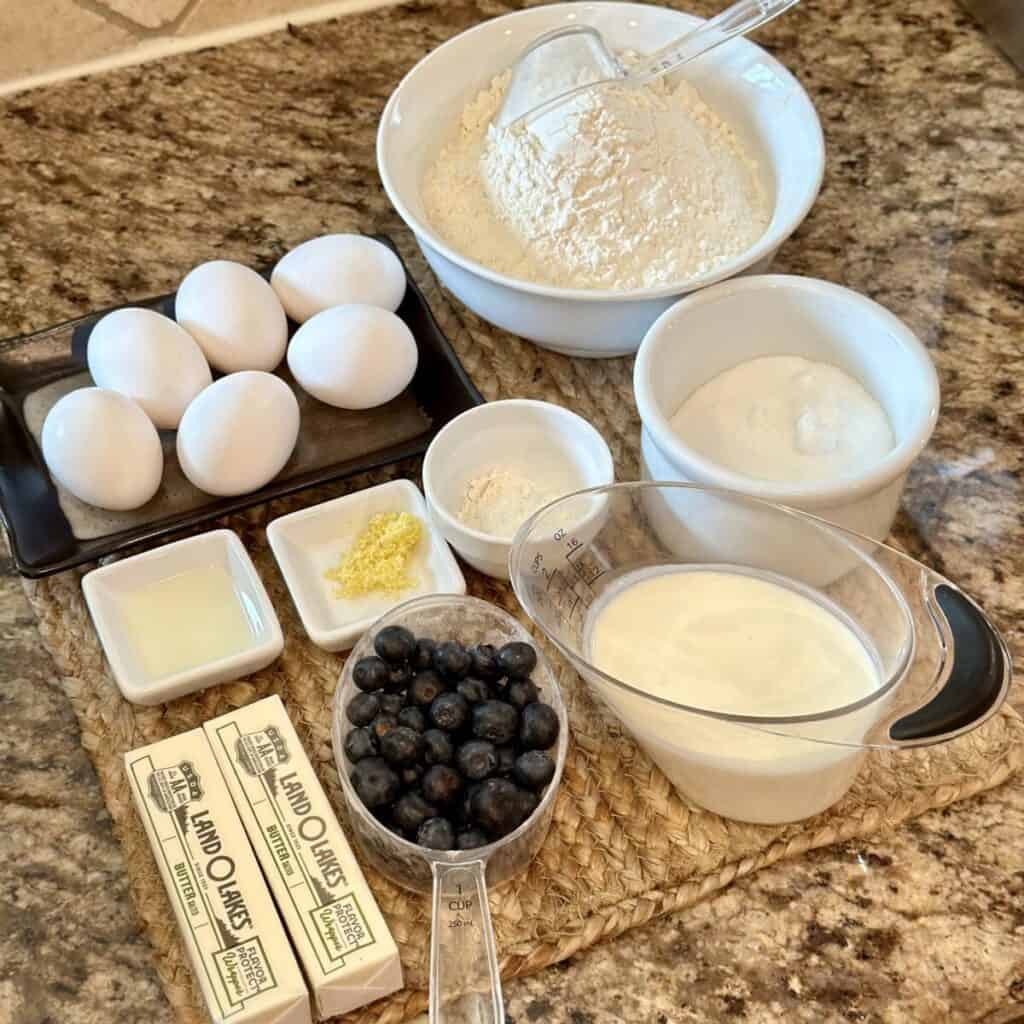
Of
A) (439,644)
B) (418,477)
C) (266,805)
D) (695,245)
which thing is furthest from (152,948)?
(695,245)

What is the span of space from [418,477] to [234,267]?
229 mm

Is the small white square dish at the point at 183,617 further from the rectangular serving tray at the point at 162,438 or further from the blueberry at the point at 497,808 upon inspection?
the blueberry at the point at 497,808

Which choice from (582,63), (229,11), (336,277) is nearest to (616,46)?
(582,63)

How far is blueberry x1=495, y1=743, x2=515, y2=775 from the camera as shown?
745mm

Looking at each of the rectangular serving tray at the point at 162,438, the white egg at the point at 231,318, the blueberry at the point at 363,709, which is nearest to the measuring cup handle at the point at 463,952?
the blueberry at the point at 363,709

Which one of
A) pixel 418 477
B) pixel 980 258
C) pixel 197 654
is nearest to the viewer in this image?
pixel 197 654

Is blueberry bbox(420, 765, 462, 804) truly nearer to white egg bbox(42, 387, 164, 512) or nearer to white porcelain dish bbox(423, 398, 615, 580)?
white porcelain dish bbox(423, 398, 615, 580)

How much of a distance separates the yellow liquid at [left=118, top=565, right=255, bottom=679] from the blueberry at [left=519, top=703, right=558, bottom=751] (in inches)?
8.7

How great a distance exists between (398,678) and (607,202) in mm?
410

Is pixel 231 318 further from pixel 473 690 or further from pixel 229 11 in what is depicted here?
pixel 229 11

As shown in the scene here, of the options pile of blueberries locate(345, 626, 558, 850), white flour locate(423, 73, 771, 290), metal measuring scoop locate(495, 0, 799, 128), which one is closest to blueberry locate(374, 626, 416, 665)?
pile of blueberries locate(345, 626, 558, 850)

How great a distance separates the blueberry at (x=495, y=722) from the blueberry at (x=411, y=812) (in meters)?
0.05

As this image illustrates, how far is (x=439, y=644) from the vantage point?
31.5 inches

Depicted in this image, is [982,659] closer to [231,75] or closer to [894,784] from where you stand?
[894,784]
